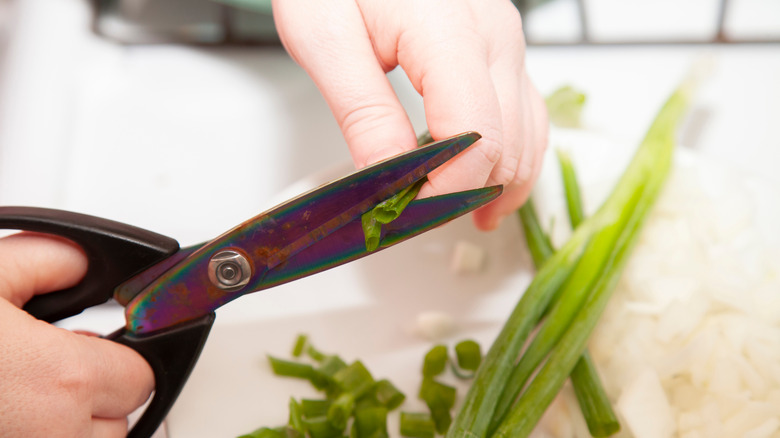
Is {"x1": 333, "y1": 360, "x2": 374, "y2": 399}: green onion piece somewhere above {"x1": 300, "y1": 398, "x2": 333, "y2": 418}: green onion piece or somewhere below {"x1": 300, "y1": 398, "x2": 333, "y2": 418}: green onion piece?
above

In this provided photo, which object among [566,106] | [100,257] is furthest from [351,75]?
[566,106]

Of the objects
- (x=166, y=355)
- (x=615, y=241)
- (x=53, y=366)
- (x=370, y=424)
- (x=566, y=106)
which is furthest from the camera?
(x=566, y=106)

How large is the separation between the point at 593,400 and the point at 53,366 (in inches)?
23.5

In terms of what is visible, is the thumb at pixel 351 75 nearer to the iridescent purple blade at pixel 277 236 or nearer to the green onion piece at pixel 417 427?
the iridescent purple blade at pixel 277 236

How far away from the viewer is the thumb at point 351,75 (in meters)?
0.67

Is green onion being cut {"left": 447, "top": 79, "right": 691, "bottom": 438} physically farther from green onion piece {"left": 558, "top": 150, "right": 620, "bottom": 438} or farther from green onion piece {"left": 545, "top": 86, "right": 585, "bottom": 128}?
green onion piece {"left": 545, "top": 86, "right": 585, "bottom": 128}

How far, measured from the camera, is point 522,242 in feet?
3.29

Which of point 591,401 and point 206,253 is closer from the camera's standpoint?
point 206,253

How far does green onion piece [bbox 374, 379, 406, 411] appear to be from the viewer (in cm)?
84

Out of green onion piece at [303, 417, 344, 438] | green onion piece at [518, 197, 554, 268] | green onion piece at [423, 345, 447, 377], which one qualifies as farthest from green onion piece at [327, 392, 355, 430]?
green onion piece at [518, 197, 554, 268]

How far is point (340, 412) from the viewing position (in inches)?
31.4

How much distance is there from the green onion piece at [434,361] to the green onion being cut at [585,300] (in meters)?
0.09

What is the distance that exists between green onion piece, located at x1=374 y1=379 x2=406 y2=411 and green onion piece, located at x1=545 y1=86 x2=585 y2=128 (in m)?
0.54

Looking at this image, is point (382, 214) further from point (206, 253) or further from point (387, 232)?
point (206, 253)
